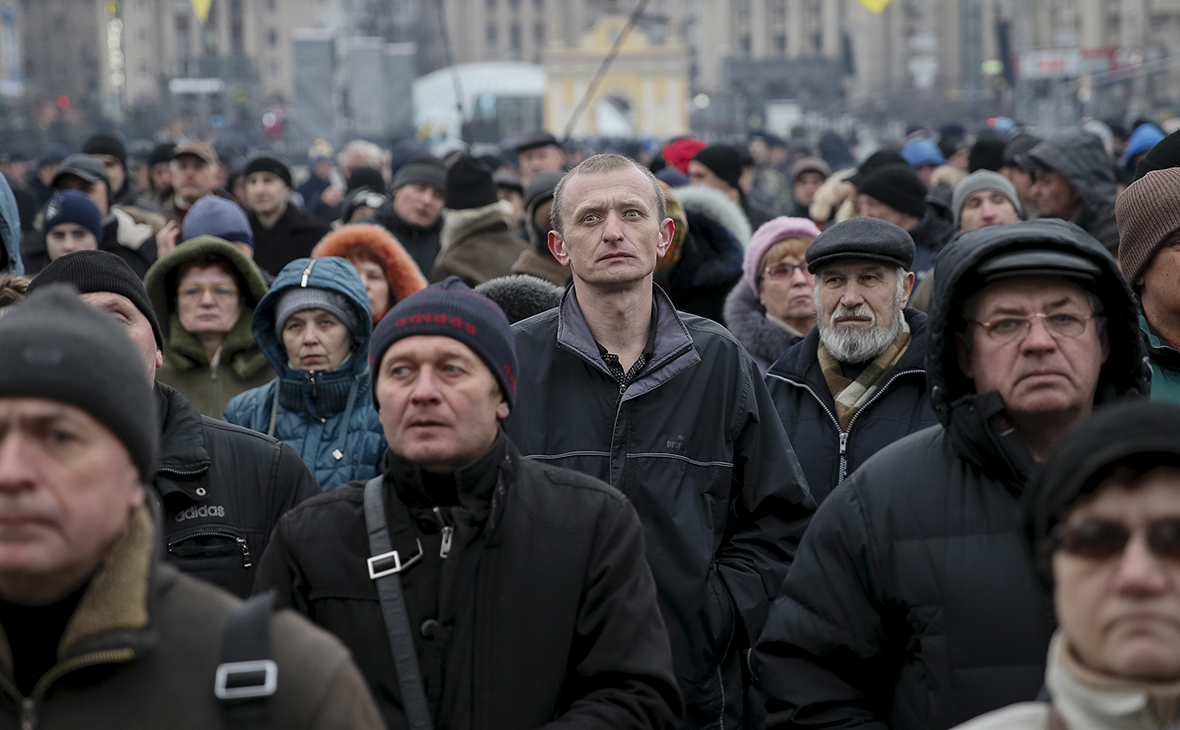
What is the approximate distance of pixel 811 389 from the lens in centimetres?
457

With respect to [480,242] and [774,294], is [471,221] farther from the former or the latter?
[774,294]

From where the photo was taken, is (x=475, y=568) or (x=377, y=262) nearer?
(x=475, y=568)

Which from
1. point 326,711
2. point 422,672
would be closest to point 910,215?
point 422,672

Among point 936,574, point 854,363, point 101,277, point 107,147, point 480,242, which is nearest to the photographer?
point 936,574

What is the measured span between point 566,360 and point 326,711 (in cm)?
197

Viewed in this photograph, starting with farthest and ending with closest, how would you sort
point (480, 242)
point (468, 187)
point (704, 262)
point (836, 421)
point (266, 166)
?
point (266, 166) < point (468, 187) < point (480, 242) < point (704, 262) < point (836, 421)

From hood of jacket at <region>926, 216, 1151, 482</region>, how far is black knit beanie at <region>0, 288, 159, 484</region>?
64.4 inches

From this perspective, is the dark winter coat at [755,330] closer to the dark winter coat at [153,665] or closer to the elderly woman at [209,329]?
the elderly woman at [209,329]

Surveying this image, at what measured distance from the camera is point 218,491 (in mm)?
3738

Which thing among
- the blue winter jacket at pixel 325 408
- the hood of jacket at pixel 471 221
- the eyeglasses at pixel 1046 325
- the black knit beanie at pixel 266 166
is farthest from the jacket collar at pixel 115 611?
the black knit beanie at pixel 266 166

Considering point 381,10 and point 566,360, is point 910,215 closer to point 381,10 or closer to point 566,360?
point 566,360

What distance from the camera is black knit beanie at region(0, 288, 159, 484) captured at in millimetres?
1972

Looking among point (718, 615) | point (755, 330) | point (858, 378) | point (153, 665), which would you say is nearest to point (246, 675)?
point (153, 665)

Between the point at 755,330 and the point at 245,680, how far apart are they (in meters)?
4.11
